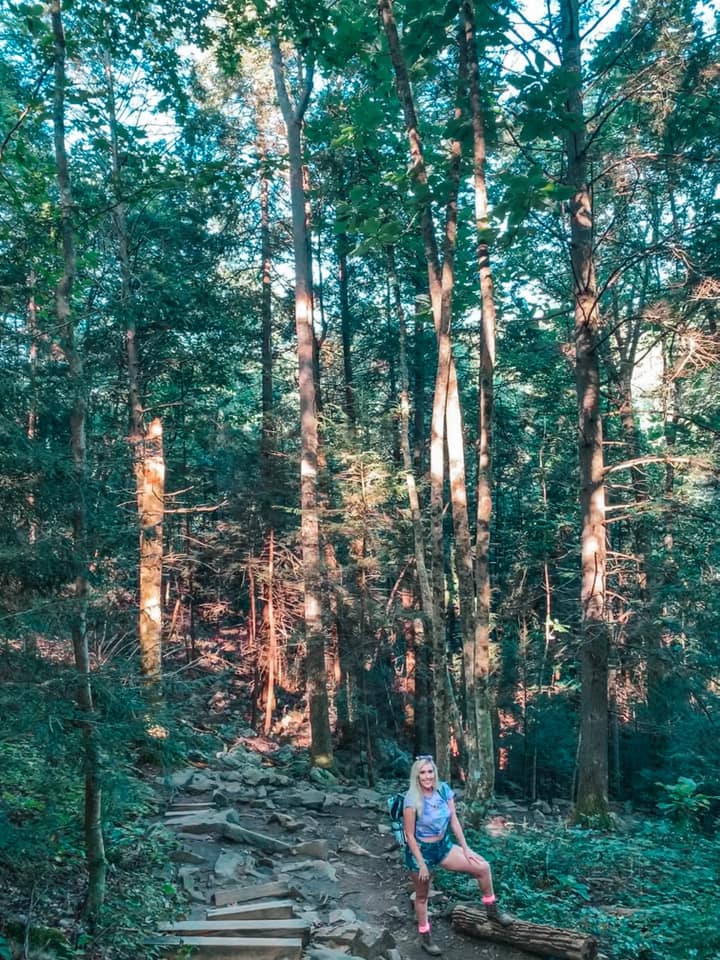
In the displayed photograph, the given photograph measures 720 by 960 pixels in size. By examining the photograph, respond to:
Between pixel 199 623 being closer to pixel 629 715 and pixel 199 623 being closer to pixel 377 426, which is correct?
pixel 377 426

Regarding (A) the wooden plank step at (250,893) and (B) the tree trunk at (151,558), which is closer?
(A) the wooden plank step at (250,893)

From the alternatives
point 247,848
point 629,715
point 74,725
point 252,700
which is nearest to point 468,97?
point 74,725

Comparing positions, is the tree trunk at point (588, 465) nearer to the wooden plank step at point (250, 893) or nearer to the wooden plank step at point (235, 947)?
the wooden plank step at point (250, 893)

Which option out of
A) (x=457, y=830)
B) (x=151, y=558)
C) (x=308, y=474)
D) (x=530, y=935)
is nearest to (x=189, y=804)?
(x=151, y=558)

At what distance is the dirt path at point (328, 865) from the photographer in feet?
20.2

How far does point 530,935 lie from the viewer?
5418 mm

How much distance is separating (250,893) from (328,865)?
1.66m

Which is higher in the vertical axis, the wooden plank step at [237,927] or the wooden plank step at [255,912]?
the wooden plank step at [237,927]

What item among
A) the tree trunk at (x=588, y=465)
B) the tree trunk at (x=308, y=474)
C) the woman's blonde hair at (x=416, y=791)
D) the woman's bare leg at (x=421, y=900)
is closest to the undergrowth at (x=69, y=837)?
the woman's blonde hair at (x=416, y=791)

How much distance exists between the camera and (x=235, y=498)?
56.7 feet

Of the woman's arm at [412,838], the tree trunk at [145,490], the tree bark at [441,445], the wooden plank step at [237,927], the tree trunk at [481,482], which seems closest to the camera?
the wooden plank step at [237,927]

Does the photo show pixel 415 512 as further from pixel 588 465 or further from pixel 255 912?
pixel 255 912

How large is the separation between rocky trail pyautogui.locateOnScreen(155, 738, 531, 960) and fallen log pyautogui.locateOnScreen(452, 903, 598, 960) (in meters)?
0.10

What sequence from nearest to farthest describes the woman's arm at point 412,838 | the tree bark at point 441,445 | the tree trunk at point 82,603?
the tree trunk at point 82,603, the woman's arm at point 412,838, the tree bark at point 441,445
